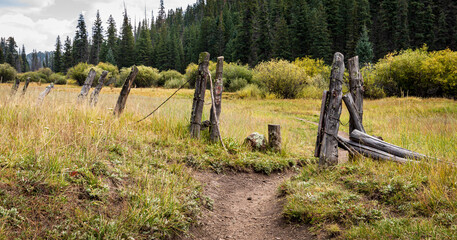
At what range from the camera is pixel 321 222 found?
151 inches

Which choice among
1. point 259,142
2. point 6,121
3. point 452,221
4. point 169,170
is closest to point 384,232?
point 452,221

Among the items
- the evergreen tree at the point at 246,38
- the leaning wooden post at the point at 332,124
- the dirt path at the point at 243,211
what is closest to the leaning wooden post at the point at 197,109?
the dirt path at the point at 243,211

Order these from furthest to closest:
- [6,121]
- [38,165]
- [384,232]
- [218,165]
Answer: [218,165] → [6,121] → [38,165] → [384,232]

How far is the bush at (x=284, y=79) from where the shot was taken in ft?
85.9

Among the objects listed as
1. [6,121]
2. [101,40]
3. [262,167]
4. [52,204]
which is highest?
[101,40]

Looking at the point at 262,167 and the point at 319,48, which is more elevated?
the point at 319,48

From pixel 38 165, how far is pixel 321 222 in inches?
145

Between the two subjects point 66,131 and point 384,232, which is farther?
point 66,131

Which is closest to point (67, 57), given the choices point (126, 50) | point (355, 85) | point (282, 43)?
point (126, 50)

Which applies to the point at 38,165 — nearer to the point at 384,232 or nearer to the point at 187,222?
the point at 187,222

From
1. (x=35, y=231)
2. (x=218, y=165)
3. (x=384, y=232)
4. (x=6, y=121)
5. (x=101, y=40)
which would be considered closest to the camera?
(x=35, y=231)

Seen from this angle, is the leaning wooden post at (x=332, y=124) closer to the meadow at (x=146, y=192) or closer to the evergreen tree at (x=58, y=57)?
the meadow at (x=146, y=192)

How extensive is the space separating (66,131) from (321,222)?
13.9ft

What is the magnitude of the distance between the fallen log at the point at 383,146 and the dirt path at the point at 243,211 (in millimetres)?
1935
